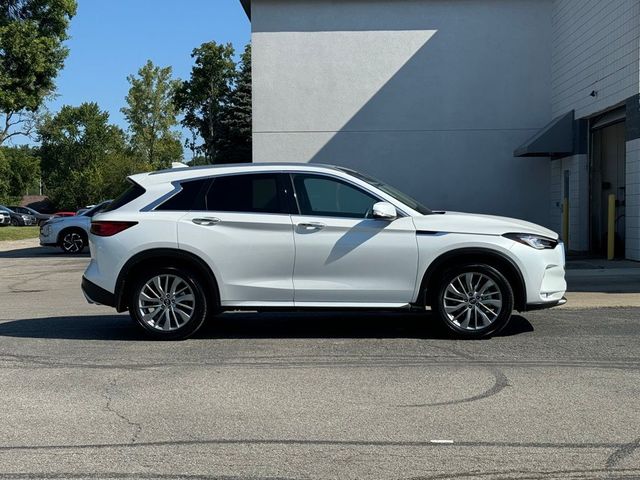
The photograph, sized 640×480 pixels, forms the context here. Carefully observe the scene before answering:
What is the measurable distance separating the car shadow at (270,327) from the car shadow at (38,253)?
1442 centimetres

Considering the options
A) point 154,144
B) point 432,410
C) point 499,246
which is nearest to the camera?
point 432,410

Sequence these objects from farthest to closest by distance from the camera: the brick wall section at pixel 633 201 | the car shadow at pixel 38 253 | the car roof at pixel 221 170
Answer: the car shadow at pixel 38 253
the brick wall section at pixel 633 201
the car roof at pixel 221 170

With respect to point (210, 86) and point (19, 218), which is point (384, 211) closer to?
point (19, 218)

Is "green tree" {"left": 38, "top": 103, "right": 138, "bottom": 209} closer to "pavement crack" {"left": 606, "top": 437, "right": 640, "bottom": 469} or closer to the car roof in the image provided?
the car roof

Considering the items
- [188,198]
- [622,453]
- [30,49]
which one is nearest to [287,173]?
[188,198]

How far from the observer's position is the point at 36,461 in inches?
193

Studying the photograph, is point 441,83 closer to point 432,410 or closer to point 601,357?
point 601,357

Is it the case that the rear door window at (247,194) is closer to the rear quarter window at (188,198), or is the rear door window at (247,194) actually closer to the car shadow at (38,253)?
the rear quarter window at (188,198)

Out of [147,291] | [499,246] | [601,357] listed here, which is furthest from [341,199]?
[601,357]

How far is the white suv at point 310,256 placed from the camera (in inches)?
332

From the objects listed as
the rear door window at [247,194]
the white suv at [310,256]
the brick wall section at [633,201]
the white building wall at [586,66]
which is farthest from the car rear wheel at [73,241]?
the rear door window at [247,194]

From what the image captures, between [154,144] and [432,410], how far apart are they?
232 ft

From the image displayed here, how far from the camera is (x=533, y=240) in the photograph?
850 cm

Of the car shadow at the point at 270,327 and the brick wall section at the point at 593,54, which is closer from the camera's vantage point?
the car shadow at the point at 270,327
